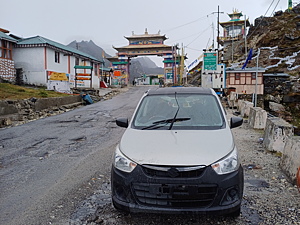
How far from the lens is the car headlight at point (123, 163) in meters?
3.14

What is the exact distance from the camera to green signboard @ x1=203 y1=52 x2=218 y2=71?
20125 mm

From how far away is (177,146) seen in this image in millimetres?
3287

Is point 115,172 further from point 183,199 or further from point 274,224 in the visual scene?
point 274,224

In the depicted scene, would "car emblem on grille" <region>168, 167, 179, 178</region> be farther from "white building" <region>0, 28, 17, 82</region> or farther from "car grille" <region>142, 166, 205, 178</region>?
"white building" <region>0, 28, 17, 82</region>

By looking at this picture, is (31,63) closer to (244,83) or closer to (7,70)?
(7,70)

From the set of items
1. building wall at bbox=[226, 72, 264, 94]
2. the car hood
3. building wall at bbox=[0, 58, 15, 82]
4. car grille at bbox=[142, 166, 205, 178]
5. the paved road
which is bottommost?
the paved road

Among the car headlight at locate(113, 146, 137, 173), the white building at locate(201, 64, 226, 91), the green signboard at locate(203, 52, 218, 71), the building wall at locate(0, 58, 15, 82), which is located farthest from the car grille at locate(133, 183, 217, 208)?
the building wall at locate(0, 58, 15, 82)

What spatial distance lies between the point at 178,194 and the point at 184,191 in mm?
74

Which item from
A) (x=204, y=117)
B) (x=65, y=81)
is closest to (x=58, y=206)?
(x=204, y=117)

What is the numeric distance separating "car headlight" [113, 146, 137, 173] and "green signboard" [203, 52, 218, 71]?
1794 centimetres

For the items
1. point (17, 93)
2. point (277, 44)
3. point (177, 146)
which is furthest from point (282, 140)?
point (277, 44)

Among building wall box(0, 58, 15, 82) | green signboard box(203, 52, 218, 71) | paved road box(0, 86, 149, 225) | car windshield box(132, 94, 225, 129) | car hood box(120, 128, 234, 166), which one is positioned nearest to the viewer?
car hood box(120, 128, 234, 166)

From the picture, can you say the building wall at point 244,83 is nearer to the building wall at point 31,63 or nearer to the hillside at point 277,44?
the hillside at point 277,44

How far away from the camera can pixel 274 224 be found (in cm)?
332
